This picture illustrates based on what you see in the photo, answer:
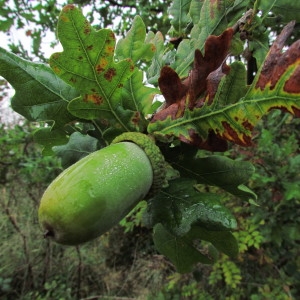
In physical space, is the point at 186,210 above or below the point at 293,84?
below

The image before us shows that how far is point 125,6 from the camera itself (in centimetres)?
326

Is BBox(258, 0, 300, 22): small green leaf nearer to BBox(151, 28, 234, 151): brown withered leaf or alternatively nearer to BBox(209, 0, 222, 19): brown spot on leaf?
BBox(209, 0, 222, 19): brown spot on leaf

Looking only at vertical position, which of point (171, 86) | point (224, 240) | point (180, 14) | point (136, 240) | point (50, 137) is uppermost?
point (180, 14)

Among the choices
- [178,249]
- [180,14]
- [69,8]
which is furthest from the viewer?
[180,14]

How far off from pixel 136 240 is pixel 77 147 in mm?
4794

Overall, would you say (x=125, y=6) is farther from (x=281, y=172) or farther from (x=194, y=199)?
(x=194, y=199)

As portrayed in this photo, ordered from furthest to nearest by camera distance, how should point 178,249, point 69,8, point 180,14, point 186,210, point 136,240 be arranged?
point 136,240 → point 180,14 → point 178,249 → point 186,210 → point 69,8

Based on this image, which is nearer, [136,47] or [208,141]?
[208,141]

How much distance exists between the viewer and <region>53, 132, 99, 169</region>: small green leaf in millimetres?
954

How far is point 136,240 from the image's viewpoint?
18.1ft

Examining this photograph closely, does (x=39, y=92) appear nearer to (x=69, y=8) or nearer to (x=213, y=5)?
(x=69, y=8)

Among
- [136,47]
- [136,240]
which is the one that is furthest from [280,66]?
[136,240]

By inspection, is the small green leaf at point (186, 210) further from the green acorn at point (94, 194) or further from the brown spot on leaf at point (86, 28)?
the brown spot on leaf at point (86, 28)

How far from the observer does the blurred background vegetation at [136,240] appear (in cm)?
240
